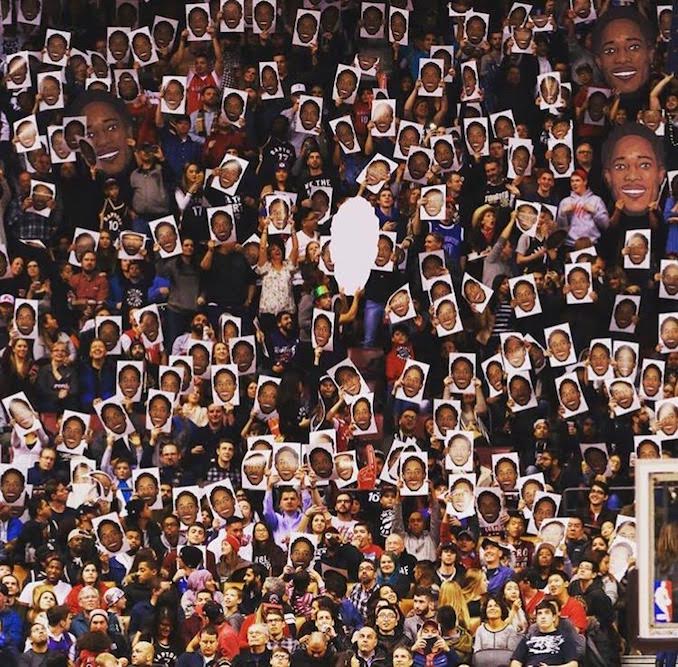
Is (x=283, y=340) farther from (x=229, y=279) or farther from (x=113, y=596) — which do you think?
(x=113, y=596)

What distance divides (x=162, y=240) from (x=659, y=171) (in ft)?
12.2

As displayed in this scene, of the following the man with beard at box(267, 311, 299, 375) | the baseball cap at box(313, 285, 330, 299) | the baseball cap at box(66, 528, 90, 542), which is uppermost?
the baseball cap at box(313, 285, 330, 299)

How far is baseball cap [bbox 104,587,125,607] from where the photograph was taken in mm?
20391

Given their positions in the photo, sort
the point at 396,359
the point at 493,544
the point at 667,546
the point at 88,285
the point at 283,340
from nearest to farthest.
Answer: the point at 667,546 < the point at 493,544 < the point at 396,359 < the point at 283,340 < the point at 88,285

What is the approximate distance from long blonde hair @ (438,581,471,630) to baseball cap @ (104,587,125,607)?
2.09 m

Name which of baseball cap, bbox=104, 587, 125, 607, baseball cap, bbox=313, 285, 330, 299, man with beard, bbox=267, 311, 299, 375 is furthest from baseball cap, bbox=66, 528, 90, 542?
baseball cap, bbox=313, 285, 330, 299

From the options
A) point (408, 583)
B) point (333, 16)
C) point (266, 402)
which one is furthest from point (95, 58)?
point (408, 583)

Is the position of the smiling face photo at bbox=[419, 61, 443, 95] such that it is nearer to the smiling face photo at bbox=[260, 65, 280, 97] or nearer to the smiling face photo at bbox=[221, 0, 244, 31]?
the smiling face photo at bbox=[260, 65, 280, 97]

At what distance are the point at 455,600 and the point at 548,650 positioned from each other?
3.68 ft

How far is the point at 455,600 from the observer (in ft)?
66.8

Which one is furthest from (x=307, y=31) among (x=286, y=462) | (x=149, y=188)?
(x=286, y=462)

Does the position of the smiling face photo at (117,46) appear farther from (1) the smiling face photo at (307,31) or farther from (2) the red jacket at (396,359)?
(2) the red jacket at (396,359)

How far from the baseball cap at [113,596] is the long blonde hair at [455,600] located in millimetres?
2086

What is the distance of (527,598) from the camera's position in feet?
66.2
